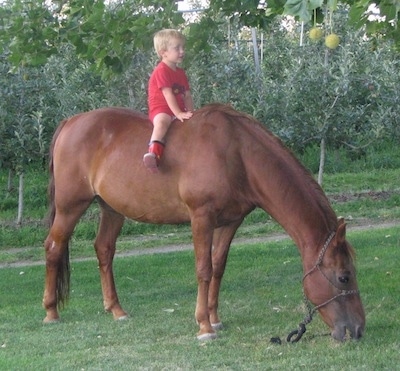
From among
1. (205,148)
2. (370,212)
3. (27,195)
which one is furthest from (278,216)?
(27,195)

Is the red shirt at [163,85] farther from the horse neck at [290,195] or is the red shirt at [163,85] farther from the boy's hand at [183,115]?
the horse neck at [290,195]

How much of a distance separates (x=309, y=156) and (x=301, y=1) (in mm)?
14481

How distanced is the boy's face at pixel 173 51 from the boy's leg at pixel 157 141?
1.47 feet

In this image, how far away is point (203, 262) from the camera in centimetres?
666

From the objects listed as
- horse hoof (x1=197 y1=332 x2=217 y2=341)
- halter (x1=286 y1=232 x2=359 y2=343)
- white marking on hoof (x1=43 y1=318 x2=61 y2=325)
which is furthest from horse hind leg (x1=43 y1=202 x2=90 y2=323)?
halter (x1=286 y1=232 x2=359 y2=343)

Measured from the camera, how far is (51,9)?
28.8 ft

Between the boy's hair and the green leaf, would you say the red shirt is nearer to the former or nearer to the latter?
the boy's hair

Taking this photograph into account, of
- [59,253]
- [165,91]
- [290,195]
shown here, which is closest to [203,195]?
[290,195]

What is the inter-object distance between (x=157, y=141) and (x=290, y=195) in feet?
3.84

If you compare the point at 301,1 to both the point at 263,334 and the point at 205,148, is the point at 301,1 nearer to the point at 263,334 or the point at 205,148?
the point at 205,148

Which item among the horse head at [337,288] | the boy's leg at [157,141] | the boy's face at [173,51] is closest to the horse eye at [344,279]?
the horse head at [337,288]

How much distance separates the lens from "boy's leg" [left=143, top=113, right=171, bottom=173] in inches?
266

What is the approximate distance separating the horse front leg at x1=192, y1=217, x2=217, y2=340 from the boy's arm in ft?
2.71

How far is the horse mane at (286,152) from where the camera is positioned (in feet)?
20.9
